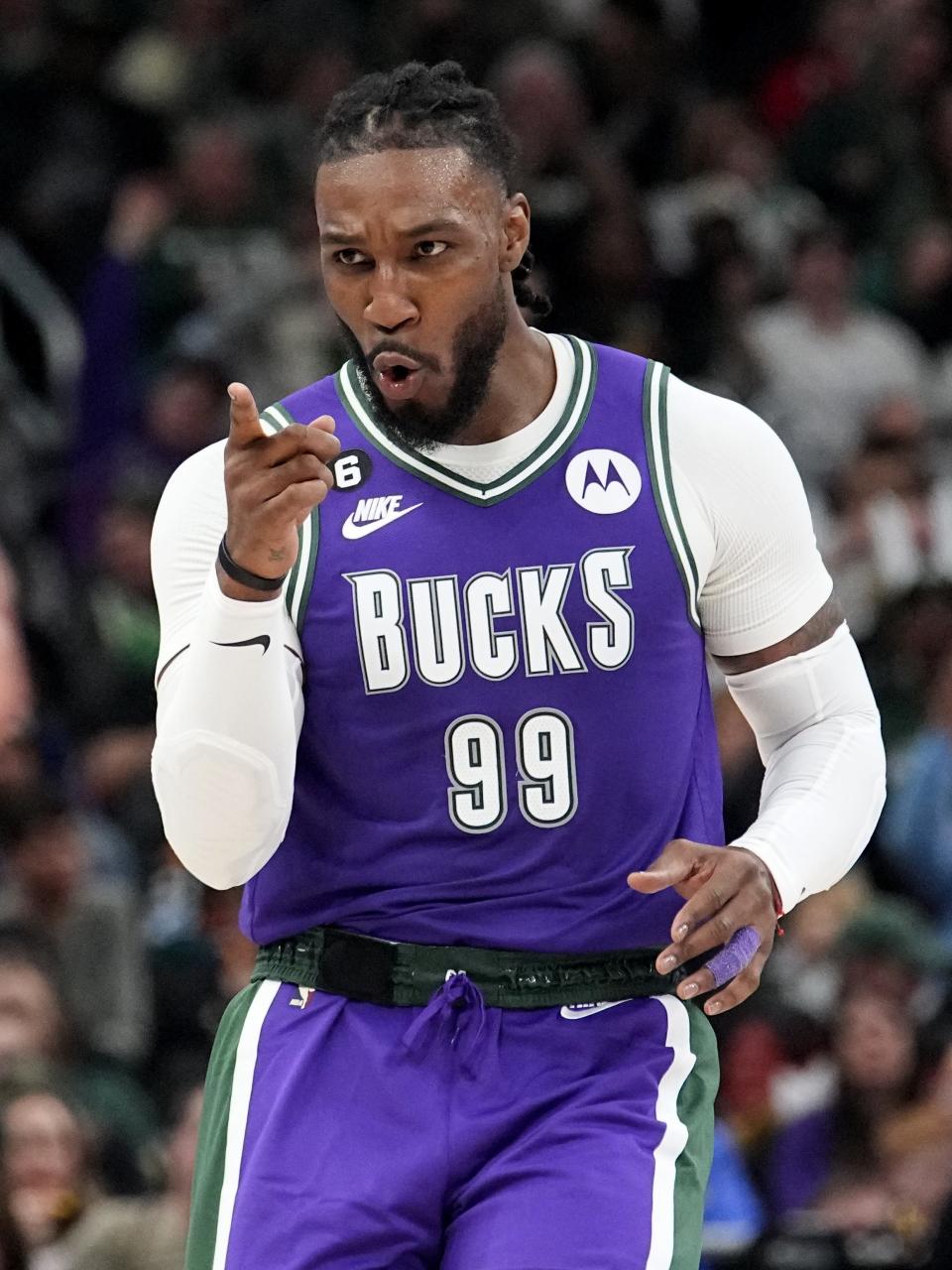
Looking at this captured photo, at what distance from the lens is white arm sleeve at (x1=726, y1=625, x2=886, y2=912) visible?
12.6 feet

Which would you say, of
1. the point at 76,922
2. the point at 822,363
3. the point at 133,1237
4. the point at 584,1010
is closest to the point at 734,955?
the point at 584,1010

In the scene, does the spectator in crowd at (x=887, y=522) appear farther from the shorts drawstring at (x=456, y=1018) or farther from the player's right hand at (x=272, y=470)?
the player's right hand at (x=272, y=470)

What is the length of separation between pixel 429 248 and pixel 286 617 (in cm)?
61

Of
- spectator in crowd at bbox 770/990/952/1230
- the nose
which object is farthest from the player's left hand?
spectator in crowd at bbox 770/990/952/1230

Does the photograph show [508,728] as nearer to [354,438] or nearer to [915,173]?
[354,438]

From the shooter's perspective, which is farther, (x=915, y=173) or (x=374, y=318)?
(x=915, y=173)

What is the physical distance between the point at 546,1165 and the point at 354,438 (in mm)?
1207

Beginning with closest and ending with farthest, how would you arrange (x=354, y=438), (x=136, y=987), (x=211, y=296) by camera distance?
1. (x=354, y=438)
2. (x=136, y=987)
3. (x=211, y=296)

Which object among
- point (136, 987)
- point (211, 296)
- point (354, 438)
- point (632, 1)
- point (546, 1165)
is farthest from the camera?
point (632, 1)

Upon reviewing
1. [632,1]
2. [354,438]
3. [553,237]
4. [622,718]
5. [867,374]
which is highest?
[632,1]

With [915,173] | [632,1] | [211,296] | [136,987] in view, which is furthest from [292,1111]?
[632,1]

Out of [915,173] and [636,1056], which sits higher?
[915,173]

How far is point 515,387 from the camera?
3984 mm

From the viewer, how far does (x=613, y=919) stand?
12.3 ft
